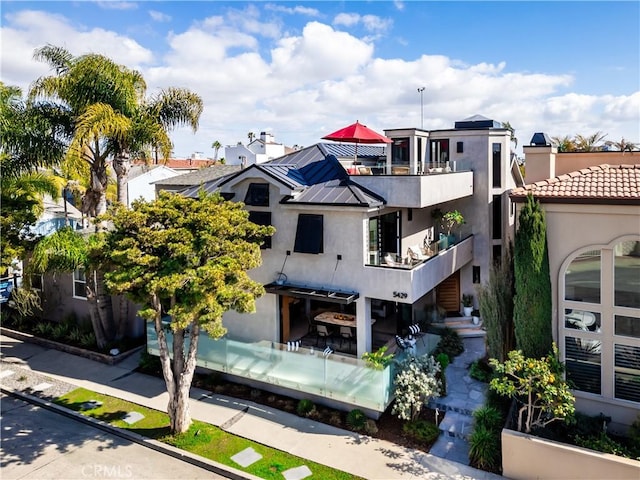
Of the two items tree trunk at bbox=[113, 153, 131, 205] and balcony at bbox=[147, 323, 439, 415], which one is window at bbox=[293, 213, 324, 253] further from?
tree trunk at bbox=[113, 153, 131, 205]

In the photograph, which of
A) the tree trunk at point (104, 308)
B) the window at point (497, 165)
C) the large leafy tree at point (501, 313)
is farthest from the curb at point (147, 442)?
the window at point (497, 165)

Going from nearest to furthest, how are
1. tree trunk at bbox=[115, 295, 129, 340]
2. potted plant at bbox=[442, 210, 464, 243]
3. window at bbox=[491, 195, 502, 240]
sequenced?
1. tree trunk at bbox=[115, 295, 129, 340]
2. potted plant at bbox=[442, 210, 464, 243]
3. window at bbox=[491, 195, 502, 240]

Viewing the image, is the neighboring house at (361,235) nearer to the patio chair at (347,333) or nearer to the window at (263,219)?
→ the window at (263,219)

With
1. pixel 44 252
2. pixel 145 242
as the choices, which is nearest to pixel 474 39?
pixel 145 242

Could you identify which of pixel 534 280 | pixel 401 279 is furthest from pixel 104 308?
pixel 534 280

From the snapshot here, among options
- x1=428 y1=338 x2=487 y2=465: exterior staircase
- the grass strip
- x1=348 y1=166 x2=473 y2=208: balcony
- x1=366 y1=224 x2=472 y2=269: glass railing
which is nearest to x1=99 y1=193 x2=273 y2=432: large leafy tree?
the grass strip

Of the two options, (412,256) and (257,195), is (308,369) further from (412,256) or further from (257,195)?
(257,195)
